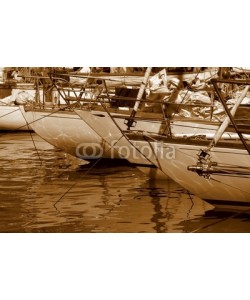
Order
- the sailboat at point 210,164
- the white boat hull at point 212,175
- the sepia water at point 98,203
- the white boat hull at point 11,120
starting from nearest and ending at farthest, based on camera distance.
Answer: the sailboat at point 210,164 < the white boat hull at point 212,175 < the sepia water at point 98,203 < the white boat hull at point 11,120

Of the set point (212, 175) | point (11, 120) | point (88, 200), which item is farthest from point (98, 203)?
point (11, 120)

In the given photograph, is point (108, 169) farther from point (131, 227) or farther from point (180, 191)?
point (131, 227)

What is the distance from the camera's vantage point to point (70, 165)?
10.6 m

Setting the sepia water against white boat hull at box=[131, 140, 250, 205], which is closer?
white boat hull at box=[131, 140, 250, 205]

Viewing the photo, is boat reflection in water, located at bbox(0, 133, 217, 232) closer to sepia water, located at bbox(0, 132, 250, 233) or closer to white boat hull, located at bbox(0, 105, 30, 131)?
sepia water, located at bbox(0, 132, 250, 233)

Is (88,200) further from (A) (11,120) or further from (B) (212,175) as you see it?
(A) (11,120)

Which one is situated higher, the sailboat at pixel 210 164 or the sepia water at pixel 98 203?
the sailboat at pixel 210 164

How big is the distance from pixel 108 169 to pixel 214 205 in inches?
146

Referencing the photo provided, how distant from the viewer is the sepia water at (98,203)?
6.38 metres

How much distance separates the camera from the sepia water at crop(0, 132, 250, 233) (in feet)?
20.9

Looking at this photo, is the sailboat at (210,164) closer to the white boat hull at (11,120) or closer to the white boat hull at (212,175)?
the white boat hull at (212,175)

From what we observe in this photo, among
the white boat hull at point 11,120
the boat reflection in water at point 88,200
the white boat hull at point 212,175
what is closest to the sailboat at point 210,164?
the white boat hull at point 212,175

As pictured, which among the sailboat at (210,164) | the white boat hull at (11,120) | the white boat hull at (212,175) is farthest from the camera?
the white boat hull at (11,120)

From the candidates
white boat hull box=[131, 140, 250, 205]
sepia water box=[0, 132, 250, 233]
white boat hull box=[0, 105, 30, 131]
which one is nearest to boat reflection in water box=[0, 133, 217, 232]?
sepia water box=[0, 132, 250, 233]
